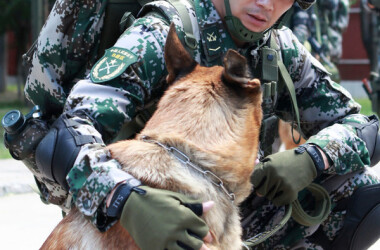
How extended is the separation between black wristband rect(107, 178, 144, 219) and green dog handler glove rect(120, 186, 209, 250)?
0.02m

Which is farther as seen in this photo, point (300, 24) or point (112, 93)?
point (300, 24)

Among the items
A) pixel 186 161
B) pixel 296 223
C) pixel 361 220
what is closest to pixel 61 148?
pixel 186 161

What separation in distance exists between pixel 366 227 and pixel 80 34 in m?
1.47

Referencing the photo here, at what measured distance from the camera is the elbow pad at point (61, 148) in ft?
7.56

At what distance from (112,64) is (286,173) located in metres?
0.78

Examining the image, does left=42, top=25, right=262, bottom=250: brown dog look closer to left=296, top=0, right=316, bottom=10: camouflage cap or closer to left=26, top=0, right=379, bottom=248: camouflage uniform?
left=26, top=0, right=379, bottom=248: camouflage uniform

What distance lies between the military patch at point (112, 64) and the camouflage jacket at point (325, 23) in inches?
142

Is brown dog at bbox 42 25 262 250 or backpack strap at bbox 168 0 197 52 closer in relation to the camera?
brown dog at bbox 42 25 262 250

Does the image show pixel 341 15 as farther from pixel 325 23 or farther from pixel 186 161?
pixel 186 161

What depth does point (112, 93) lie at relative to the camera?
7.97 ft

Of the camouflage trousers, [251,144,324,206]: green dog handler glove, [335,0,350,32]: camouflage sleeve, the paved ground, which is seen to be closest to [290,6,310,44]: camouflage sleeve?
[335,0,350,32]: camouflage sleeve

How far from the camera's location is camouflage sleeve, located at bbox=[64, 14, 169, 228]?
7.07 ft

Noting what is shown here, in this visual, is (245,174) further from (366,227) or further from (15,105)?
(15,105)

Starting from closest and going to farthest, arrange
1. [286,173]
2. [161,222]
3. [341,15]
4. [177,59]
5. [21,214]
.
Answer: [161,222], [177,59], [286,173], [21,214], [341,15]
